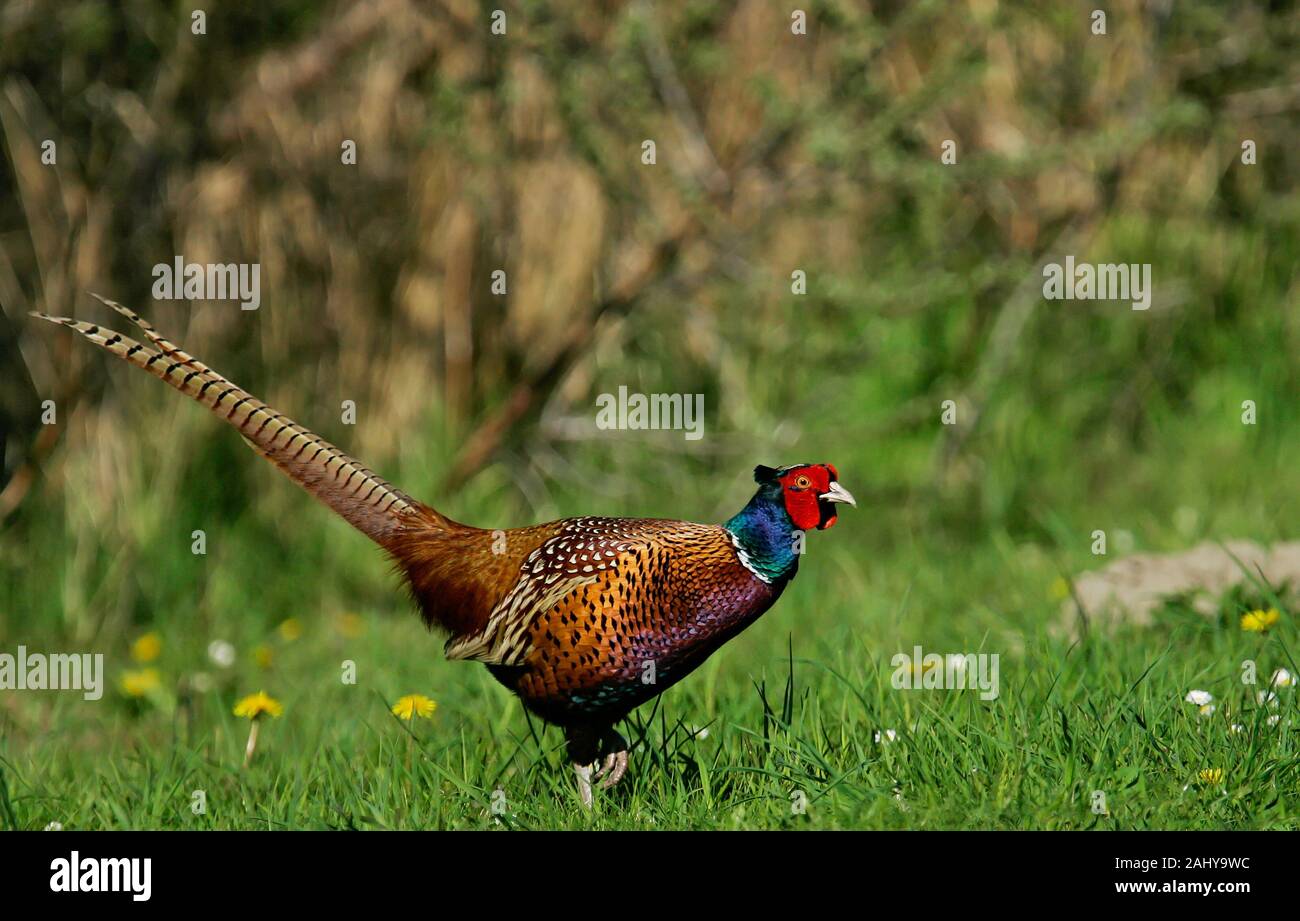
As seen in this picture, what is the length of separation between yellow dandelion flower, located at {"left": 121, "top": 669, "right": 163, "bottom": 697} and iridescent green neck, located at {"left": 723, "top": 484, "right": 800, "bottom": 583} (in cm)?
284

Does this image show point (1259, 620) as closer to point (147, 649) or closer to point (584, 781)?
point (584, 781)

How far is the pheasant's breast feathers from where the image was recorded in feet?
11.8

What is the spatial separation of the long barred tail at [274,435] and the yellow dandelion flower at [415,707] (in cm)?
71

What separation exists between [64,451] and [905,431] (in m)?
3.76

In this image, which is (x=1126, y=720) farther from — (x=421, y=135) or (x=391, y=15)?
(x=391, y=15)

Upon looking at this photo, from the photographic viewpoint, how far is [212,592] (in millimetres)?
6520
